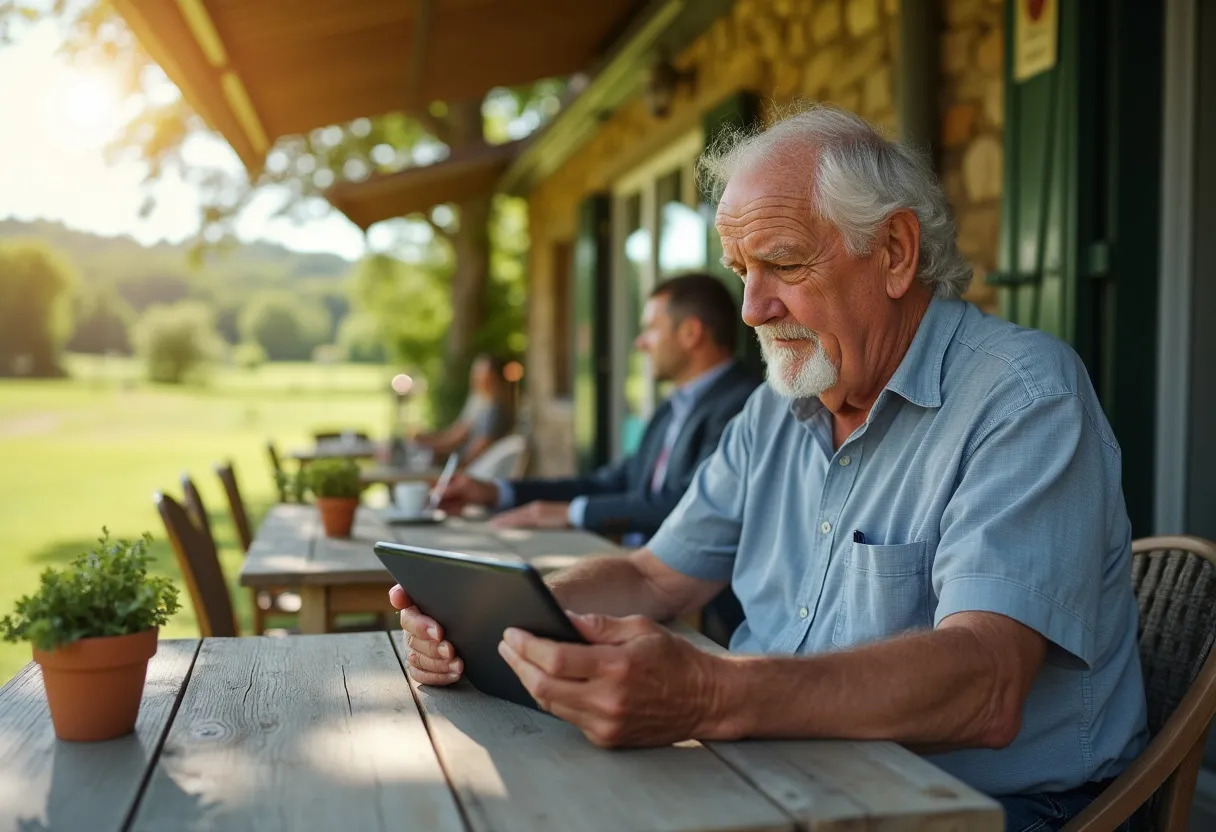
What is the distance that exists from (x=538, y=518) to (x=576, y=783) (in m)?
2.08

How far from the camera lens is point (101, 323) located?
62.6ft

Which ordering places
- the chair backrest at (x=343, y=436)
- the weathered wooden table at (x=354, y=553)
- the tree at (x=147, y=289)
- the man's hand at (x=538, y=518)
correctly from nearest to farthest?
the weathered wooden table at (x=354, y=553)
the man's hand at (x=538, y=518)
the chair backrest at (x=343, y=436)
the tree at (x=147, y=289)

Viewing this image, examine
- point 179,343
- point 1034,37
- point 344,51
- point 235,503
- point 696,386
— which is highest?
point 344,51

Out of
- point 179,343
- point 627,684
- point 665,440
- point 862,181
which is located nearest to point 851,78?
point 665,440

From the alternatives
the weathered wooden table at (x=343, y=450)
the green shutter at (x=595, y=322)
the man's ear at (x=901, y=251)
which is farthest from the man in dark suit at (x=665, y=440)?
the green shutter at (x=595, y=322)

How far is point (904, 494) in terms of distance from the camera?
1.59 meters

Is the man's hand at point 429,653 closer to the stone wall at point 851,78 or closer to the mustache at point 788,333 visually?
the mustache at point 788,333

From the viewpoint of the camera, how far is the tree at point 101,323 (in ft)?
60.1

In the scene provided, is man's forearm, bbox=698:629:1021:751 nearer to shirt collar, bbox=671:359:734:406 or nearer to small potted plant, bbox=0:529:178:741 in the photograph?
small potted plant, bbox=0:529:178:741

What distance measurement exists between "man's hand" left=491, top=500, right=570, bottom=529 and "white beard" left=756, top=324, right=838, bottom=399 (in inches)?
57.4

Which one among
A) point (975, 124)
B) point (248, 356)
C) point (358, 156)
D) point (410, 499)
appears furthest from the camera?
point (248, 356)

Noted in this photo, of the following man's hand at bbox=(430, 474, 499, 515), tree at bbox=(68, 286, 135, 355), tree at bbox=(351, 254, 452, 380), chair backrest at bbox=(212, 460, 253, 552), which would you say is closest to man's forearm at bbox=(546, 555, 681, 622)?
man's hand at bbox=(430, 474, 499, 515)

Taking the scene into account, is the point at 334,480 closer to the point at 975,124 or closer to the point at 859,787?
the point at 975,124

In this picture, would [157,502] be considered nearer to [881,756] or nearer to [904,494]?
[904,494]
